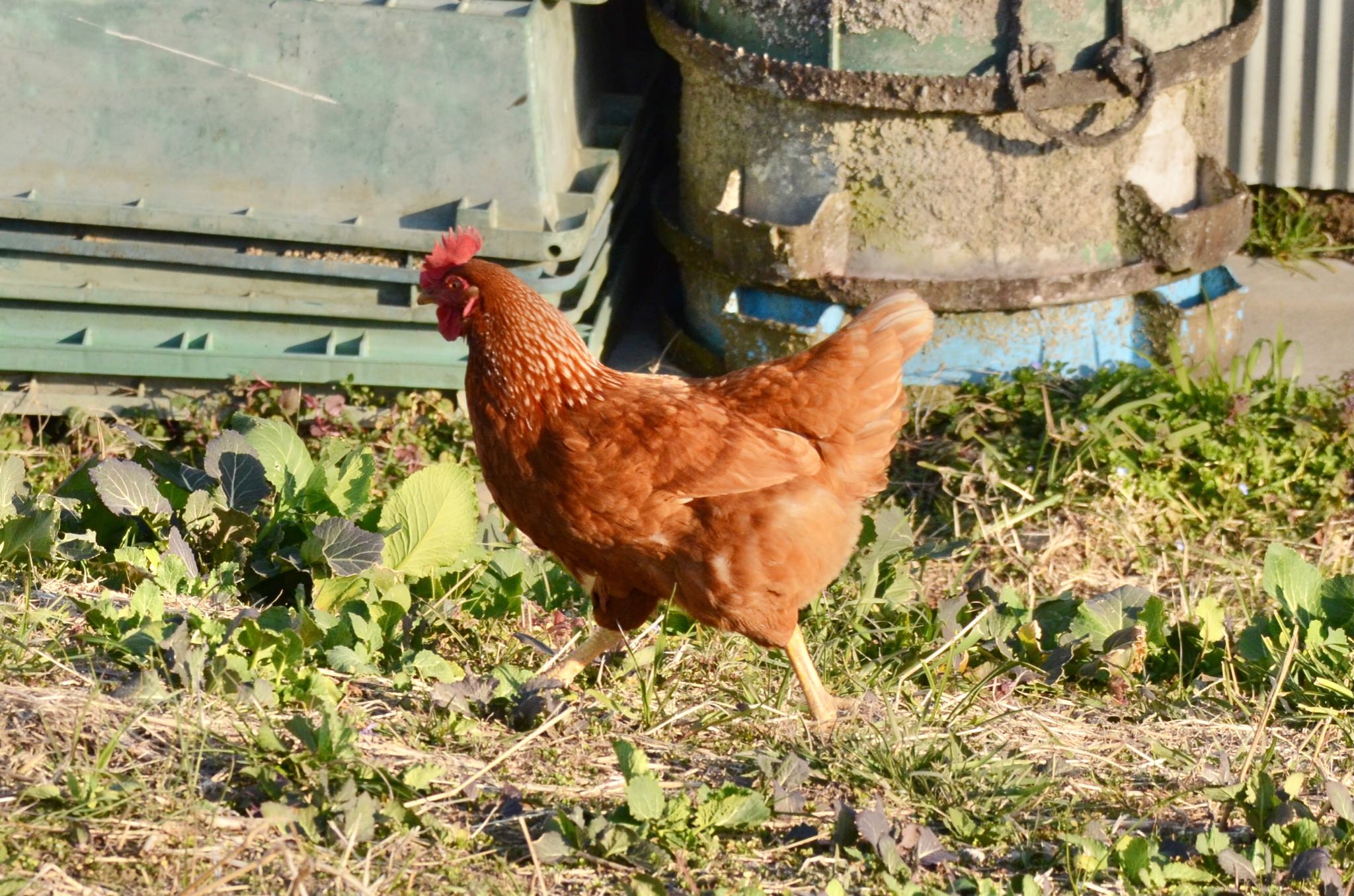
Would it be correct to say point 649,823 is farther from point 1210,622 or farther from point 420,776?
point 1210,622

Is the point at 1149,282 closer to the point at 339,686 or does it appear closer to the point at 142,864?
the point at 339,686

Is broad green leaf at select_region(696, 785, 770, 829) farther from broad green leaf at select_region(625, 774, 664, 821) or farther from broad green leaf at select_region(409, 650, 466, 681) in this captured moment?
broad green leaf at select_region(409, 650, 466, 681)

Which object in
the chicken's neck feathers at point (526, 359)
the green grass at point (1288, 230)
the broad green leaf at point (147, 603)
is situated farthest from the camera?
the green grass at point (1288, 230)

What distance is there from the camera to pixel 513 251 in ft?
15.9

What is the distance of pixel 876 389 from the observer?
3531mm

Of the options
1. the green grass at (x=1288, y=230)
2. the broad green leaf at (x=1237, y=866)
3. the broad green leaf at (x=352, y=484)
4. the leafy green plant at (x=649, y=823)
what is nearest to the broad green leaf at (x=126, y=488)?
the broad green leaf at (x=352, y=484)

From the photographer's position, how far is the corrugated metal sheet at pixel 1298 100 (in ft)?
20.4

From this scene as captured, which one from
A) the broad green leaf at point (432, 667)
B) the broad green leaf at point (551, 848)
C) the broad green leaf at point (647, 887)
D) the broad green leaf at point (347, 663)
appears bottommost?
the broad green leaf at point (647, 887)

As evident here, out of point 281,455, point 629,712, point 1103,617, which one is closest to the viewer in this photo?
point 629,712

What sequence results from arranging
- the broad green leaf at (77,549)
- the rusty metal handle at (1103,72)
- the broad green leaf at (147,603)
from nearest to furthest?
1. the broad green leaf at (147,603)
2. the broad green leaf at (77,549)
3. the rusty metal handle at (1103,72)

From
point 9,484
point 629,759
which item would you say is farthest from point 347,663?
point 9,484

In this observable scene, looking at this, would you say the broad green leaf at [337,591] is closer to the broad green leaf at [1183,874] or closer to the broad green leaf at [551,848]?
the broad green leaf at [551,848]

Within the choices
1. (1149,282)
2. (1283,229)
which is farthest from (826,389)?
(1283,229)

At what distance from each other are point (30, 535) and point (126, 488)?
0.31 m
